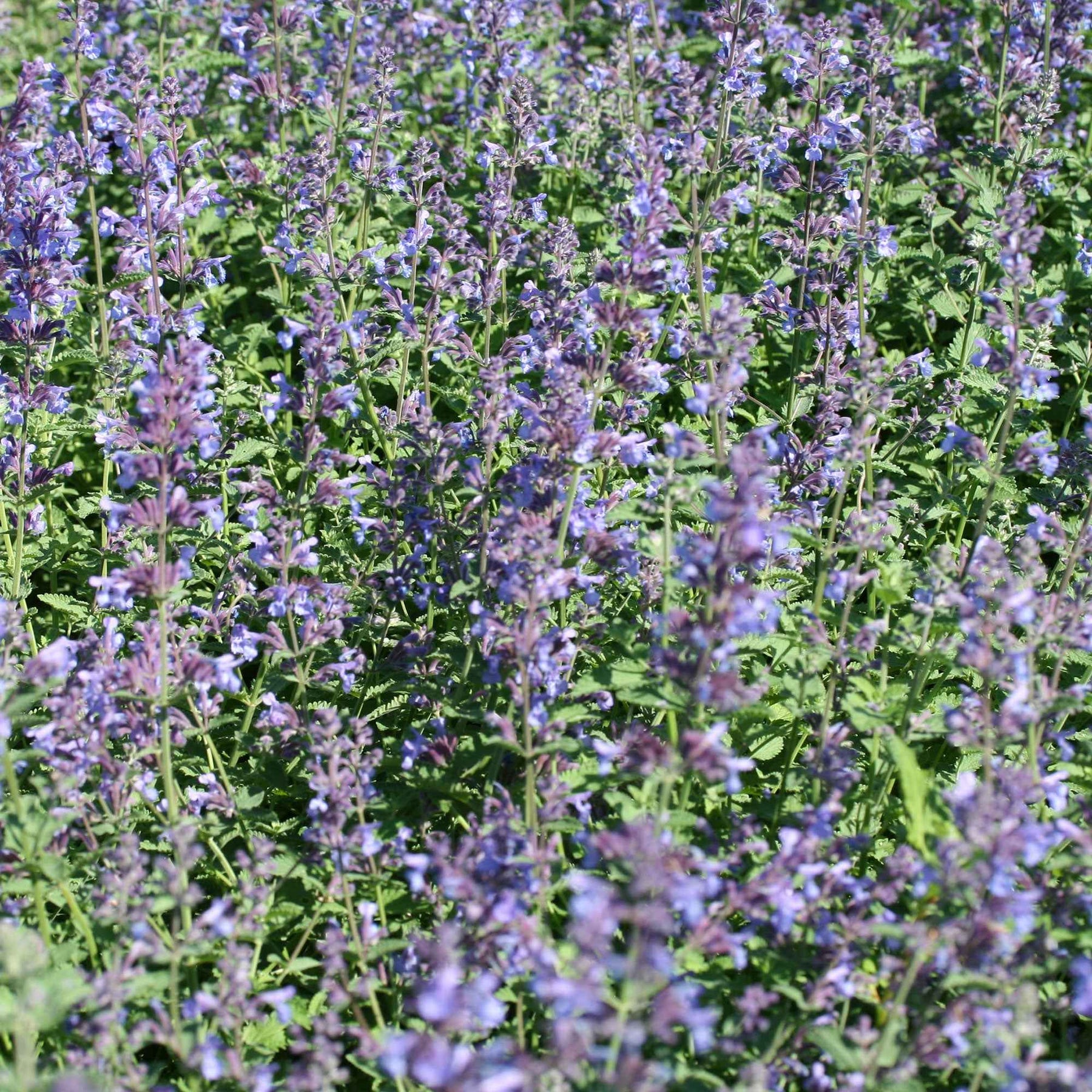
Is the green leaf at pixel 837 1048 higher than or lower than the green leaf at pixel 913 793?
lower

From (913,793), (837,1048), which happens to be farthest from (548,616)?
(837,1048)

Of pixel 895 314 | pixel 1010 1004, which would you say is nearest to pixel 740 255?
pixel 895 314

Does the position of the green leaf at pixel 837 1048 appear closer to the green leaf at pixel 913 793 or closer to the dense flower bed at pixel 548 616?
the dense flower bed at pixel 548 616

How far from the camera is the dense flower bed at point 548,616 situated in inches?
146

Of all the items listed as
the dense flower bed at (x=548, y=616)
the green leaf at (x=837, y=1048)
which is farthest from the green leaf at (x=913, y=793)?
the green leaf at (x=837, y=1048)

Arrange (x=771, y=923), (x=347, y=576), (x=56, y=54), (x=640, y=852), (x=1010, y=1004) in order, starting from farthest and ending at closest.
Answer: (x=56, y=54) → (x=347, y=576) → (x=771, y=923) → (x=1010, y=1004) → (x=640, y=852)

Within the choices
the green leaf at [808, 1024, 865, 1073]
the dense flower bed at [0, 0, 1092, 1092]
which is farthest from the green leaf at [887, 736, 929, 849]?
the green leaf at [808, 1024, 865, 1073]

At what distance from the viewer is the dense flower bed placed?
3709mm

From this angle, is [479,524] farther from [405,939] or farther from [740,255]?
[740,255]

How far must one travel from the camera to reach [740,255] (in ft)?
26.2

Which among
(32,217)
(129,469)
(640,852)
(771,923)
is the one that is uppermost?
(32,217)

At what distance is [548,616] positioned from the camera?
5.04 metres

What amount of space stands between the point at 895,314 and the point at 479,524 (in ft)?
12.7

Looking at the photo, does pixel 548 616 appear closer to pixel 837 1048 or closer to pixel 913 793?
pixel 913 793
